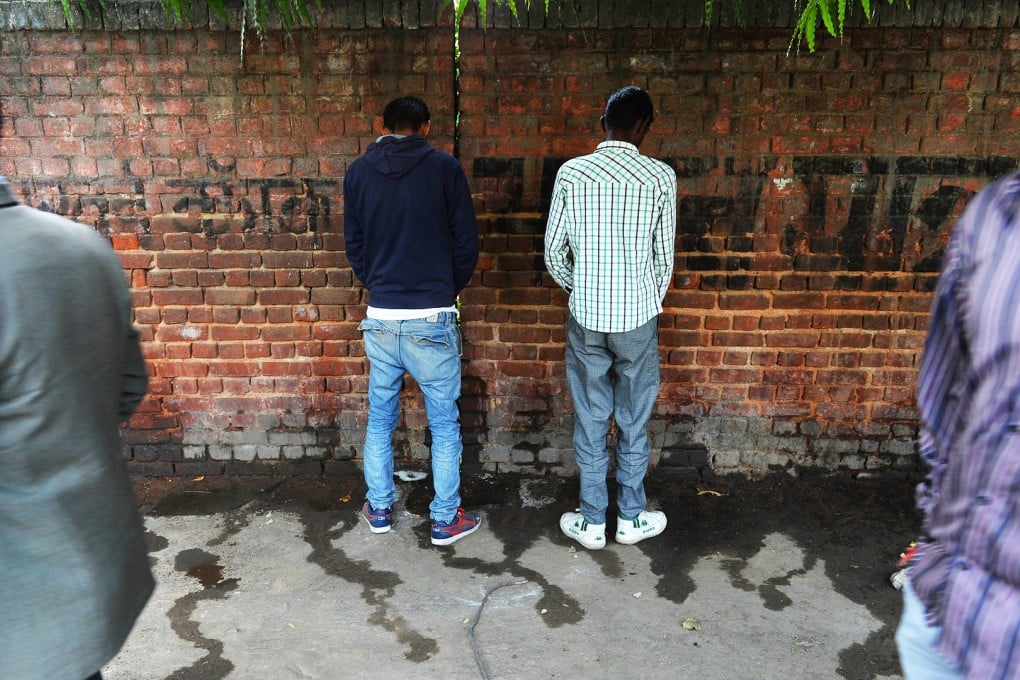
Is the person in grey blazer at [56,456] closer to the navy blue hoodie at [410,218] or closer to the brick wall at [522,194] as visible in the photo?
the navy blue hoodie at [410,218]

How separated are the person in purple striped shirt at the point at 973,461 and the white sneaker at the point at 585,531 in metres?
2.03

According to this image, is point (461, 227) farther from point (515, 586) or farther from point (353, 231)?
point (515, 586)

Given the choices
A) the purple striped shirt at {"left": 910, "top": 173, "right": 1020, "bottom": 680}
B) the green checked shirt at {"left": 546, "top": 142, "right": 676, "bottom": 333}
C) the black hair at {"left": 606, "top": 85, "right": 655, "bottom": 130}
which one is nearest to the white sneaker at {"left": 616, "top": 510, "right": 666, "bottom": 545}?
the green checked shirt at {"left": 546, "top": 142, "right": 676, "bottom": 333}

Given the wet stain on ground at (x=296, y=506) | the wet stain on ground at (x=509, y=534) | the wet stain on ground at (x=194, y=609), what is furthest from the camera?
the wet stain on ground at (x=296, y=506)

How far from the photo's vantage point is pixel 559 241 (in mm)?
3348

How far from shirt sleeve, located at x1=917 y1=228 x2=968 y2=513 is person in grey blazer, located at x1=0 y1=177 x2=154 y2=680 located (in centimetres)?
191

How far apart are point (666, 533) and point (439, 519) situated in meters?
1.16

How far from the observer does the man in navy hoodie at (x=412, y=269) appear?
3.21 metres

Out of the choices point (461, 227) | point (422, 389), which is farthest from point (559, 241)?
point (422, 389)

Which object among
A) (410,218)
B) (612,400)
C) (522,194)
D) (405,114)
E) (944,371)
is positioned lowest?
(612,400)

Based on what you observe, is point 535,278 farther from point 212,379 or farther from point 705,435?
point 212,379

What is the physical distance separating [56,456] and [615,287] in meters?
2.25

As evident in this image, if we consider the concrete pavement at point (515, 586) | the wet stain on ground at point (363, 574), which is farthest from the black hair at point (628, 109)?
the wet stain on ground at point (363, 574)

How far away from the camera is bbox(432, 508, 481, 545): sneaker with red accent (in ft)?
11.6
